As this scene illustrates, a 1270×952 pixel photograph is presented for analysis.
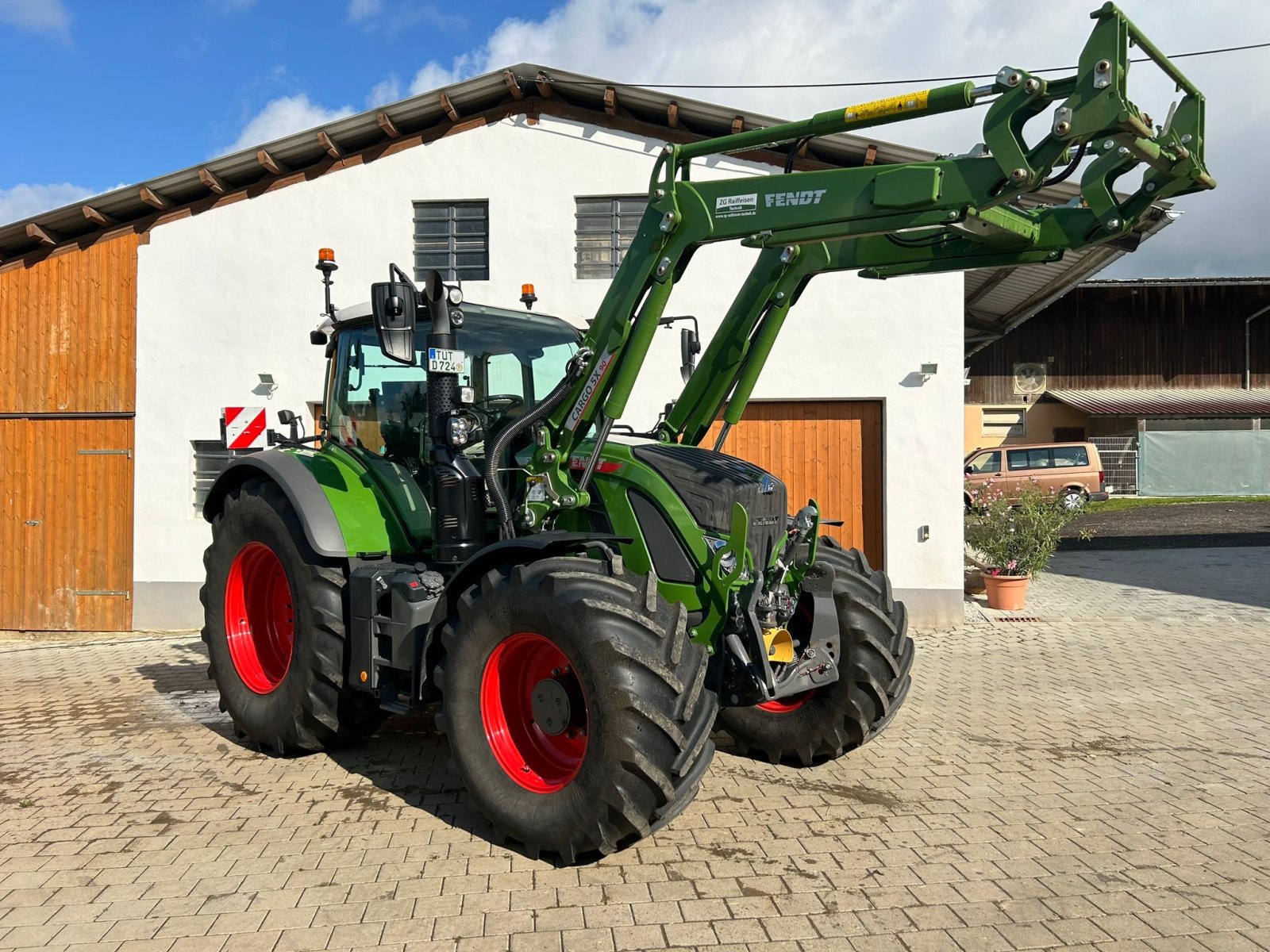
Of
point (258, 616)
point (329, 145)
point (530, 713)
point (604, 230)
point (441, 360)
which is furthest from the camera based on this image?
point (604, 230)

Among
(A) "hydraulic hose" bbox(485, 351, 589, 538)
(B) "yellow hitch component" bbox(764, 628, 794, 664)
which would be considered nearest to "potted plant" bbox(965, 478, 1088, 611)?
(B) "yellow hitch component" bbox(764, 628, 794, 664)

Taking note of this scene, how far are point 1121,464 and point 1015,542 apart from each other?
Result: 18.7 m

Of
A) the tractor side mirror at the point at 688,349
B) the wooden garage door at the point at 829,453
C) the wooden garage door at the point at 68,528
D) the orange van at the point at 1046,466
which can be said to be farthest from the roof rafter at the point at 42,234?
the orange van at the point at 1046,466

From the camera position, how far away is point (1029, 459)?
73.0 feet

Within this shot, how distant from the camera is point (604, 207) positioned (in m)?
9.59

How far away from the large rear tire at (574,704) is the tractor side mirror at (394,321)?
1.09 meters

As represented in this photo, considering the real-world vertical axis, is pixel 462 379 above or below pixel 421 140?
below

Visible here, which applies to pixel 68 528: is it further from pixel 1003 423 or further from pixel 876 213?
pixel 1003 423

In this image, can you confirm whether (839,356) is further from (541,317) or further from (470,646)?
(470,646)

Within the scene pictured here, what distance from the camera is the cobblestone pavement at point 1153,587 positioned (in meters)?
10.1

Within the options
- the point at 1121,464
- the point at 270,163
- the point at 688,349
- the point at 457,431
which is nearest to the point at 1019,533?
the point at 688,349

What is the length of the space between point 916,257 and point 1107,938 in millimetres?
2894

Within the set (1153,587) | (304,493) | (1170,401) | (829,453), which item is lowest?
(1153,587)

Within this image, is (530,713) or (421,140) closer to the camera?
(530,713)
